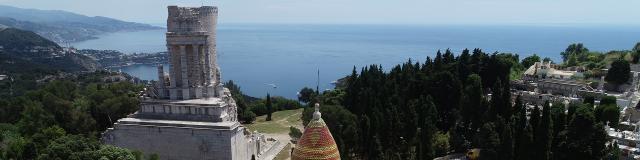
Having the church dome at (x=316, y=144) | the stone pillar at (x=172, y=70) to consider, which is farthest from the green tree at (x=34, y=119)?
the church dome at (x=316, y=144)

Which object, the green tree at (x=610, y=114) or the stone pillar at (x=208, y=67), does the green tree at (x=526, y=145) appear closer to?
the green tree at (x=610, y=114)

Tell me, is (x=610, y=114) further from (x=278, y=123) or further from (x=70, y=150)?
(x=70, y=150)

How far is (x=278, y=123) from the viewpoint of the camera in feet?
142

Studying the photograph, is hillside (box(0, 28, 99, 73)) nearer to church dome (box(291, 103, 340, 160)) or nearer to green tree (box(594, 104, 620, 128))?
green tree (box(594, 104, 620, 128))

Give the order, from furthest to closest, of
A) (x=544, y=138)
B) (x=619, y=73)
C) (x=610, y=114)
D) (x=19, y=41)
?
(x=19, y=41) < (x=619, y=73) < (x=610, y=114) < (x=544, y=138)

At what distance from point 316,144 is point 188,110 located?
1343 cm

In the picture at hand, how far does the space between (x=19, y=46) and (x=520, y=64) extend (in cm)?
10681

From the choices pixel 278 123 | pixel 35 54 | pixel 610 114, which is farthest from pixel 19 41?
pixel 610 114

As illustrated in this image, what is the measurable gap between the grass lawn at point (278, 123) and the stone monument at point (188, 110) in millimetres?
10641

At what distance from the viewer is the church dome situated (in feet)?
52.1

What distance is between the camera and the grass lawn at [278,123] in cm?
4047

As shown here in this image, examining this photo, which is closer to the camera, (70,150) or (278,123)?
(70,150)

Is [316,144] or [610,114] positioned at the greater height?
[316,144]

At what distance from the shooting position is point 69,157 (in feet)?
74.2
